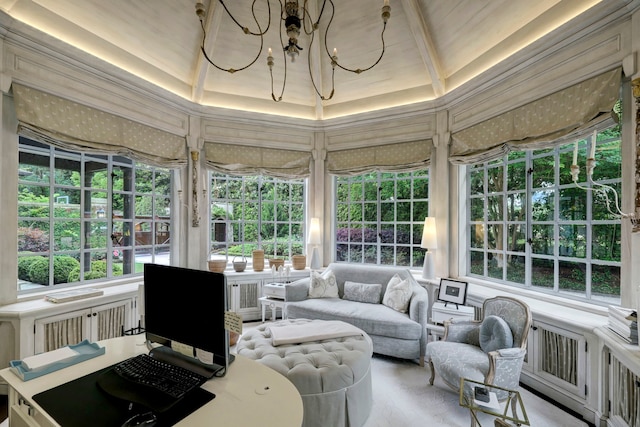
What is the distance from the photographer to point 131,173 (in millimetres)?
3707

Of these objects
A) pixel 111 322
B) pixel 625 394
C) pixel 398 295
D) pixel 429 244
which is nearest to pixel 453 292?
pixel 398 295

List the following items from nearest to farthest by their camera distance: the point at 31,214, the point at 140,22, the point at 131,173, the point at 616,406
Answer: the point at 616,406 → the point at 31,214 → the point at 140,22 → the point at 131,173

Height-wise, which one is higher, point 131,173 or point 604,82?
point 604,82

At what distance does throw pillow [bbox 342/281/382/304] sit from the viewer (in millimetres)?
3738

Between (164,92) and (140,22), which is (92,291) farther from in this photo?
(140,22)

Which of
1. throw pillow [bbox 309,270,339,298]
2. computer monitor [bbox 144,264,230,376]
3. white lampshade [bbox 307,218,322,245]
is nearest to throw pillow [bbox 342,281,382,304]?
throw pillow [bbox 309,270,339,298]

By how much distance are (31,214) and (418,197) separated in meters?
4.45

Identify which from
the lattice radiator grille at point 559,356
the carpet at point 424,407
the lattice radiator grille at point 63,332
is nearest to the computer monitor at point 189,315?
the carpet at point 424,407

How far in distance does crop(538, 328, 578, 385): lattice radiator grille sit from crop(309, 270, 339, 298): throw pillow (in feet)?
7.17

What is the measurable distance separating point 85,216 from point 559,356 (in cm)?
471

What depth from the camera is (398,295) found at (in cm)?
346

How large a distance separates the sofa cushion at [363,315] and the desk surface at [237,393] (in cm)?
200

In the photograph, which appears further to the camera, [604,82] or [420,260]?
[420,260]

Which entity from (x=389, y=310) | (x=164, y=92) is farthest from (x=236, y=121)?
(x=389, y=310)
